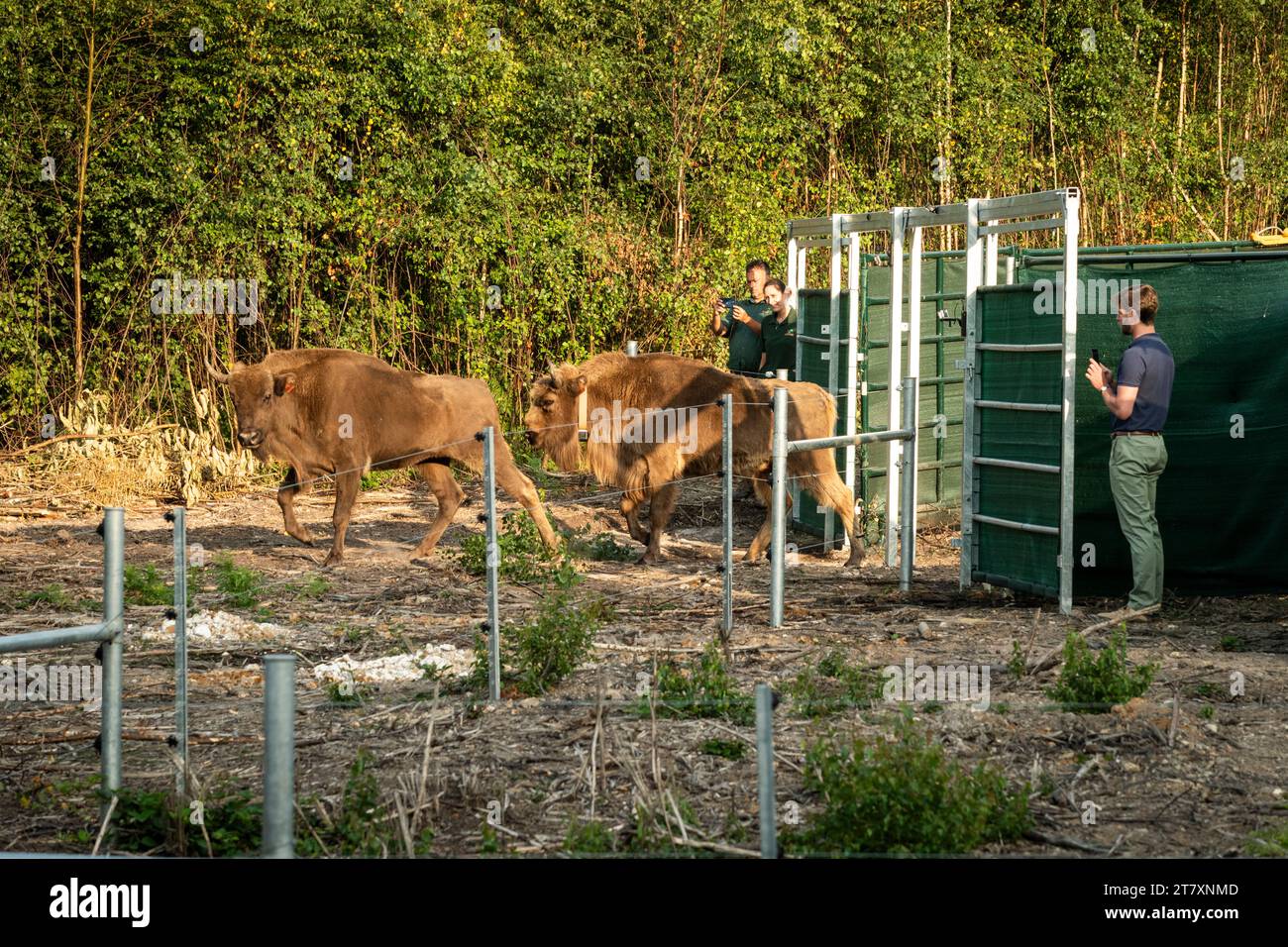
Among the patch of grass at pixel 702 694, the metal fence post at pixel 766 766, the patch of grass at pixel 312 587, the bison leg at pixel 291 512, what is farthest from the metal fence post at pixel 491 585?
the bison leg at pixel 291 512

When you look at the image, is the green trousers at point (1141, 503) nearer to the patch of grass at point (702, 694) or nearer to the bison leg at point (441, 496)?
the patch of grass at point (702, 694)

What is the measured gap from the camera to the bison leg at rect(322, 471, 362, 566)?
12.7 m

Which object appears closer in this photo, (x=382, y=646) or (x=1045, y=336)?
(x=382, y=646)

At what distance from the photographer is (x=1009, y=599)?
35.7ft

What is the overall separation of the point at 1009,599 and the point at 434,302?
30.7ft

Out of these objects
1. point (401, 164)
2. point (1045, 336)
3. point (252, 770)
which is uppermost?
point (401, 164)

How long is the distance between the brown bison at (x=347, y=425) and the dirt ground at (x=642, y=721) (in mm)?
1568

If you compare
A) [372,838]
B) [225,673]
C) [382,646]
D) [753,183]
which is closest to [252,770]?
[372,838]

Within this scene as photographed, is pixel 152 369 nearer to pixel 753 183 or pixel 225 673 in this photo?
pixel 753 183

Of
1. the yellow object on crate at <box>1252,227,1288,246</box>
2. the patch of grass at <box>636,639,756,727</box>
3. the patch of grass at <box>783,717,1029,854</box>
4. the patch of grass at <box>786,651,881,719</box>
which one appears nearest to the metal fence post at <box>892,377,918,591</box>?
the patch of grass at <box>786,651,881,719</box>

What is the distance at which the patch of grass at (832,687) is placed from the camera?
284 inches

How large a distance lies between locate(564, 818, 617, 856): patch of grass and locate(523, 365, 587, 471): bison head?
8.19 m
